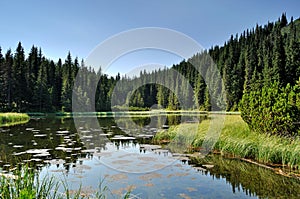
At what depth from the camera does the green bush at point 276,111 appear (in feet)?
31.9

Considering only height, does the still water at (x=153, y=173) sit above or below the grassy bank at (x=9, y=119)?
below

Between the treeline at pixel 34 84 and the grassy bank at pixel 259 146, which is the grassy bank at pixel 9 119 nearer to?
the treeline at pixel 34 84

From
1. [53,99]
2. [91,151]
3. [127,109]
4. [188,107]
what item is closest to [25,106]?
[53,99]

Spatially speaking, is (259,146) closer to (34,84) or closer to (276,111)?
(276,111)

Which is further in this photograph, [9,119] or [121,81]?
[121,81]

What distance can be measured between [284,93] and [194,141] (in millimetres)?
4176

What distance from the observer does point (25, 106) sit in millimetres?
→ 48312

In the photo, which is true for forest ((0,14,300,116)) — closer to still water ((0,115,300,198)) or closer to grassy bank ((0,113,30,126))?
grassy bank ((0,113,30,126))

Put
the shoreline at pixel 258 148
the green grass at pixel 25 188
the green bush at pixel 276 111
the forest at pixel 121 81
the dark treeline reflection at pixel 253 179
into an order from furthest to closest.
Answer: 1. the forest at pixel 121 81
2. the green bush at pixel 276 111
3. the shoreline at pixel 258 148
4. the dark treeline reflection at pixel 253 179
5. the green grass at pixel 25 188

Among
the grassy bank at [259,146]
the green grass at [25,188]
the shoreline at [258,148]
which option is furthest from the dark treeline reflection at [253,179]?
the green grass at [25,188]

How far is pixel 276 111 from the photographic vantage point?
9.96m

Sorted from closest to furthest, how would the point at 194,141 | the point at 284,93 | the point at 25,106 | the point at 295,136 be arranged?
the point at 295,136
the point at 284,93
the point at 194,141
the point at 25,106

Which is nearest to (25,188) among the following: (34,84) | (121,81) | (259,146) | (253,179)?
(253,179)

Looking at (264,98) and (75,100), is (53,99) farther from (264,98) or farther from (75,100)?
(264,98)
